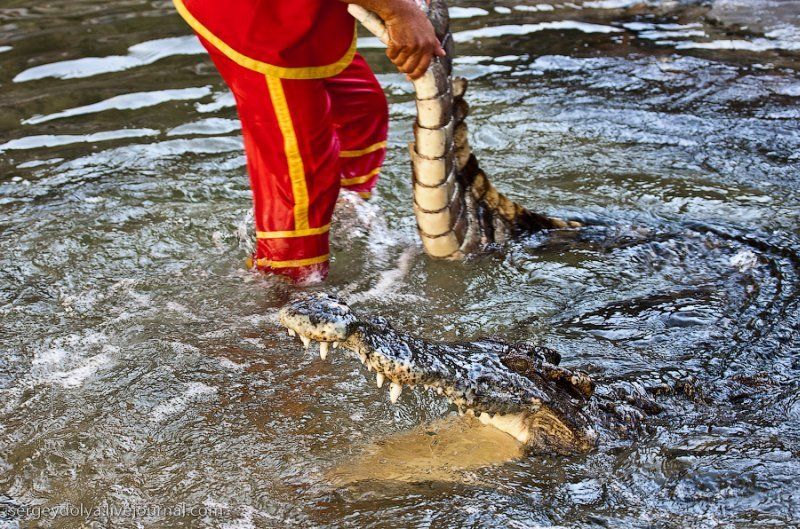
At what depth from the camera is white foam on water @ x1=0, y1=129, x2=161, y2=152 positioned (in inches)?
195

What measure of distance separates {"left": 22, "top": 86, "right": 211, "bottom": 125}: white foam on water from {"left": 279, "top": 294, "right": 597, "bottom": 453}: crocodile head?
3.54 m

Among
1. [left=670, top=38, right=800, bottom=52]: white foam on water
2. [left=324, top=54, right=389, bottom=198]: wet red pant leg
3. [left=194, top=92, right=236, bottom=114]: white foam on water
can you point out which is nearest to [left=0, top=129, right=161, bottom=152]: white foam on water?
[left=194, top=92, right=236, bottom=114]: white foam on water

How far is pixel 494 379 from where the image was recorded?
245cm

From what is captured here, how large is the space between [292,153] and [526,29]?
13.7 feet

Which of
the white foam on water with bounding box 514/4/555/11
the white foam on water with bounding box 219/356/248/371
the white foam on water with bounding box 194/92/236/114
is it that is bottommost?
the white foam on water with bounding box 219/356/248/371

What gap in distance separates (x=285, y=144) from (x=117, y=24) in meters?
4.31

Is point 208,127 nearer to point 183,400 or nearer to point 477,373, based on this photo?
point 183,400

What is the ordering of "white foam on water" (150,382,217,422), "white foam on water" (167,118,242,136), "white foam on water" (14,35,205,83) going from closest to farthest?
"white foam on water" (150,382,217,422)
"white foam on water" (167,118,242,136)
"white foam on water" (14,35,205,83)

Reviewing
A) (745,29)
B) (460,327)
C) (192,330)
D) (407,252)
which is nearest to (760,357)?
(460,327)

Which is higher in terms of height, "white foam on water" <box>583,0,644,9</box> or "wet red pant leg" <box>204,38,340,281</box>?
"wet red pant leg" <box>204,38,340,281</box>

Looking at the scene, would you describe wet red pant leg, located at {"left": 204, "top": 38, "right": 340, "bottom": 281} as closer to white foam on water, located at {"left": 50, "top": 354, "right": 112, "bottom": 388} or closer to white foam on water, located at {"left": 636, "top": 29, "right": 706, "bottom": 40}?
white foam on water, located at {"left": 50, "top": 354, "right": 112, "bottom": 388}

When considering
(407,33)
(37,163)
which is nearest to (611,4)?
(37,163)

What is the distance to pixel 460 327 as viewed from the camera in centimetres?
332

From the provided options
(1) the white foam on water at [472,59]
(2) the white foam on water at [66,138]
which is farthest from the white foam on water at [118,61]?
(1) the white foam on water at [472,59]
